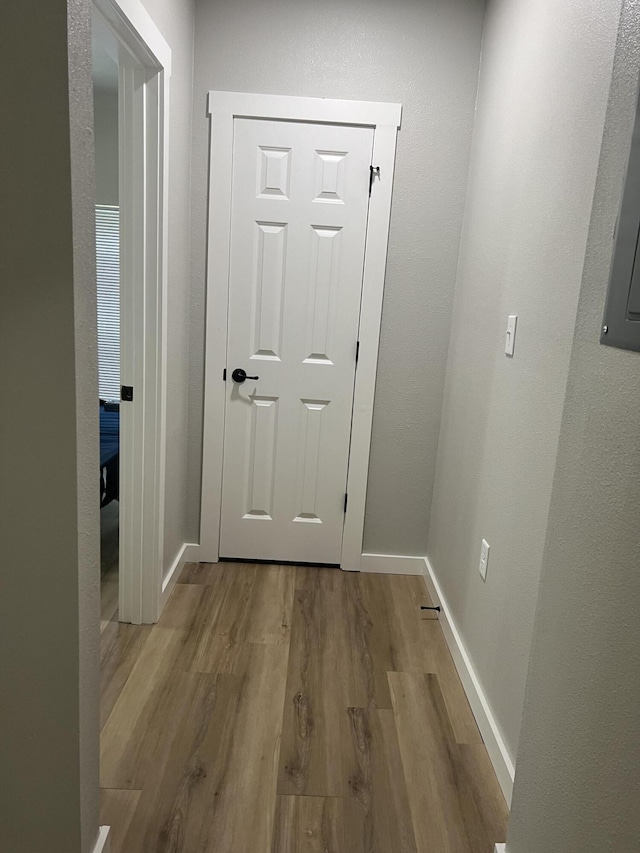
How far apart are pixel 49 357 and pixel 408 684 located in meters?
1.74

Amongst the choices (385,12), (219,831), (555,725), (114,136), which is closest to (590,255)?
(555,725)

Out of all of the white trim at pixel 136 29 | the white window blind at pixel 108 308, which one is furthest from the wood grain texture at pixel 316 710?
the white window blind at pixel 108 308

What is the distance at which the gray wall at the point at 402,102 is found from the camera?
2684 millimetres

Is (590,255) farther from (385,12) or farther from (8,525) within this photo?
(385,12)

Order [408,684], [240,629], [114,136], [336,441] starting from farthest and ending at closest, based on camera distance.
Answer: [114,136] → [336,441] → [240,629] → [408,684]

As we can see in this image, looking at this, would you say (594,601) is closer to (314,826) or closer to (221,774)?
(314,826)

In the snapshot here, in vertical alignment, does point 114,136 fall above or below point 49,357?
above

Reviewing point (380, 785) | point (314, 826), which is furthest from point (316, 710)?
point (314, 826)

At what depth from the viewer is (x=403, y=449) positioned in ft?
10.0

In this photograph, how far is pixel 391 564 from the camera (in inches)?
125

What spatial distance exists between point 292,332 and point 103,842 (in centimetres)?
208

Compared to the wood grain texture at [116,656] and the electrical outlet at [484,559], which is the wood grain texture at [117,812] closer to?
the wood grain texture at [116,656]

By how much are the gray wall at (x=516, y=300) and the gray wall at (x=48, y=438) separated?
1.13 metres

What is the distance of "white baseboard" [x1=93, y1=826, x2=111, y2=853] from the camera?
4.64ft
